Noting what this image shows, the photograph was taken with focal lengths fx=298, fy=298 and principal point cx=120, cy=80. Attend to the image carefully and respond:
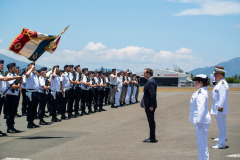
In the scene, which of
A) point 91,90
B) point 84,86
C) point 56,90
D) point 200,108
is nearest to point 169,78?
point 91,90

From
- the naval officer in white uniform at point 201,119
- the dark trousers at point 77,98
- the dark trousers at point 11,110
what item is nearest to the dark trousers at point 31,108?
the dark trousers at point 11,110

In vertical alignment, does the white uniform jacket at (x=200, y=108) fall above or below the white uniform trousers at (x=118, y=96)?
above

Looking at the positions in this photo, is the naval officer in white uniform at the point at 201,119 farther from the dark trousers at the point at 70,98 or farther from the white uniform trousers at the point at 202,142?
the dark trousers at the point at 70,98

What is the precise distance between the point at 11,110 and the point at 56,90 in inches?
133

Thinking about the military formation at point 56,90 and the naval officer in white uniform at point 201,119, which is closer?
the naval officer in white uniform at point 201,119

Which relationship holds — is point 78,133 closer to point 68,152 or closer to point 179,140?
point 68,152

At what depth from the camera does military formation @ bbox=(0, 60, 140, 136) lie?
32.5 feet

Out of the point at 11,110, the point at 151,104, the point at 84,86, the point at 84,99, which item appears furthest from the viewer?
the point at 84,86

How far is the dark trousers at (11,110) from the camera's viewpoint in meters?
9.78

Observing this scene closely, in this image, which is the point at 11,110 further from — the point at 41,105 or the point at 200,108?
the point at 200,108

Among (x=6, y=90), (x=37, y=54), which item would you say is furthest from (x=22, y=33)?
(x=6, y=90)

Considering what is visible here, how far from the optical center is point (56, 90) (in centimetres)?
1300

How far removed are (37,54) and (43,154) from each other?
13.7 ft

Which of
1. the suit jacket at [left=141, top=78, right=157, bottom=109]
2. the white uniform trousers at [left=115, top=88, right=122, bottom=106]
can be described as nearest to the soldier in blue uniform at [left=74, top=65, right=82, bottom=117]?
the white uniform trousers at [left=115, top=88, right=122, bottom=106]
